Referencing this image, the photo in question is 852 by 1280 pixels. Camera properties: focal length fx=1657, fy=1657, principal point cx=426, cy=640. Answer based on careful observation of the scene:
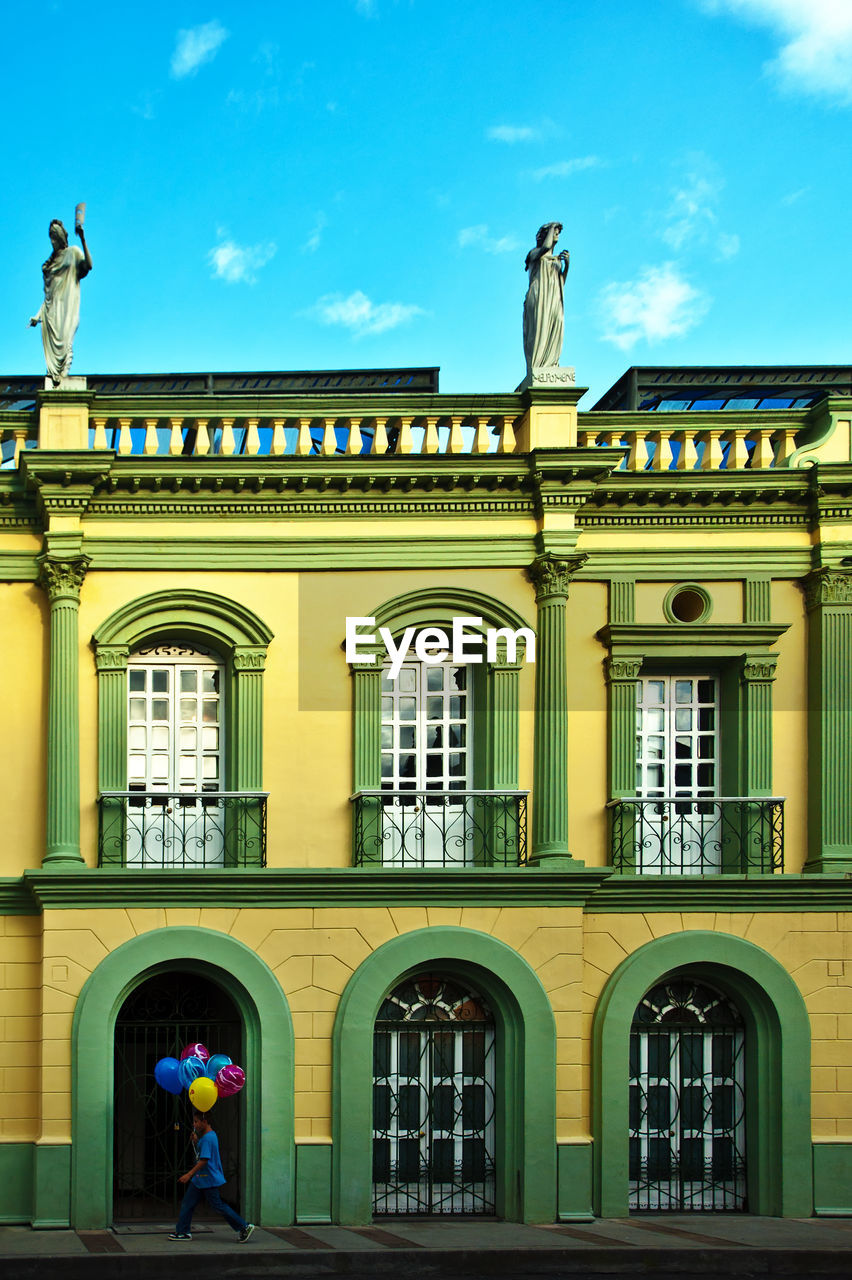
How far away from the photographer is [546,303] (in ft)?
67.6

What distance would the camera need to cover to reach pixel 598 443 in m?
21.1

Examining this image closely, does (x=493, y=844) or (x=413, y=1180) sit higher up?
(x=493, y=844)

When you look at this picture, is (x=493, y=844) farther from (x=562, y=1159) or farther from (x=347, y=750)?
(x=562, y=1159)

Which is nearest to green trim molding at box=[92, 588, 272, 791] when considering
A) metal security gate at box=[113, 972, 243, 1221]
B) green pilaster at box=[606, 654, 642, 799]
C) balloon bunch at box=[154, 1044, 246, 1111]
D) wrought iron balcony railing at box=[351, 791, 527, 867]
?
wrought iron balcony railing at box=[351, 791, 527, 867]

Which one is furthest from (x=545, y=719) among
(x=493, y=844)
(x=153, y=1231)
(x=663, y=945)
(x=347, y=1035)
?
(x=153, y=1231)

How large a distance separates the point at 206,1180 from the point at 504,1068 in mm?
3775

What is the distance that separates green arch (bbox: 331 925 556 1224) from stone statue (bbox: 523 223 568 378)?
714cm

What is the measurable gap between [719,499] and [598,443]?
171 centimetres

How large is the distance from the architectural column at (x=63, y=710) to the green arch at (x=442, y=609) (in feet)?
11.8

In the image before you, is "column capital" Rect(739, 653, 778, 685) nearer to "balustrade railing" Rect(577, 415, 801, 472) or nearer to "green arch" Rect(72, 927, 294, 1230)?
"balustrade railing" Rect(577, 415, 801, 472)

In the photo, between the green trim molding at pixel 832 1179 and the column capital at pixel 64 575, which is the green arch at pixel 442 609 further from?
the green trim molding at pixel 832 1179

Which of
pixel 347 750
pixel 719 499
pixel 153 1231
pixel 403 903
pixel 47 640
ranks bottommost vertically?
pixel 153 1231

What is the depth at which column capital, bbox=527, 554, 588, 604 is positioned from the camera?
20.0m

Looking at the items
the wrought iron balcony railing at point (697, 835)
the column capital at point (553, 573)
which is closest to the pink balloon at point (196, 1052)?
the wrought iron balcony railing at point (697, 835)
